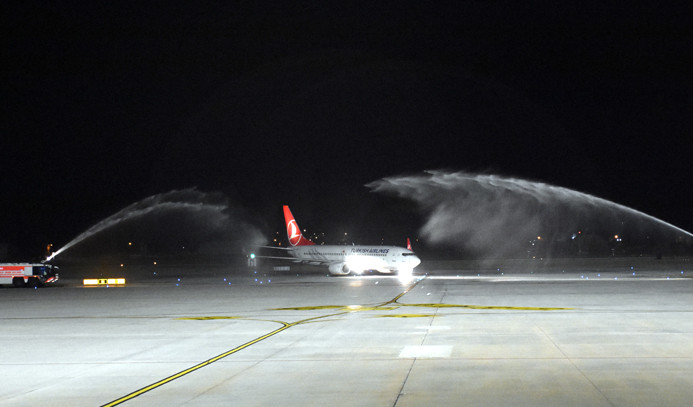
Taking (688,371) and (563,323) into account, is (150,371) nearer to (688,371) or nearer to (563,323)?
(688,371)

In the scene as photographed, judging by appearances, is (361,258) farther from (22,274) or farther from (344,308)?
(344,308)

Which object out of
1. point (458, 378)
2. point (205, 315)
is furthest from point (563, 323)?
point (205, 315)

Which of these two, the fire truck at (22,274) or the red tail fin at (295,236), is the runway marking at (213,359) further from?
the red tail fin at (295,236)

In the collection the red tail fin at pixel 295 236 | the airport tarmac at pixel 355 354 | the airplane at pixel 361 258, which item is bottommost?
the airport tarmac at pixel 355 354

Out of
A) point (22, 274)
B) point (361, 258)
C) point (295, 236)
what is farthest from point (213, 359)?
point (295, 236)

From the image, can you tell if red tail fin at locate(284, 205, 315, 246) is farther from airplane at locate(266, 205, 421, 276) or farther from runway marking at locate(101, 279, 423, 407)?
runway marking at locate(101, 279, 423, 407)

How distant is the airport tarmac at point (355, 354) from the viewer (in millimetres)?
14422

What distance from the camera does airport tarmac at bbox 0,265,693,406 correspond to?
1442cm

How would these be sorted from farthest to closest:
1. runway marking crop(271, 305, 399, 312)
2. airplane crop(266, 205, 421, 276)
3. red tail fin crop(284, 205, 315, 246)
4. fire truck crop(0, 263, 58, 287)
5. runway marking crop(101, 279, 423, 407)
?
red tail fin crop(284, 205, 315, 246) < airplane crop(266, 205, 421, 276) < fire truck crop(0, 263, 58, 287) < runway marking crop(271, 305, 399, 312) < runway marking crop(101, 279, 423, 407)

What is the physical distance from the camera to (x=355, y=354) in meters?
20.3

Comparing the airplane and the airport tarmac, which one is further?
the airplane

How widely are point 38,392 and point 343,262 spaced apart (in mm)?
71637

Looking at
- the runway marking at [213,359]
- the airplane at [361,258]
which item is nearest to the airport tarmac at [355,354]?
the runway marking at [213,359]

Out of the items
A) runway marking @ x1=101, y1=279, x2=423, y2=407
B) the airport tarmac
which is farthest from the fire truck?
runway marking @ x1=101, y1=279, x2=423, y2=407
